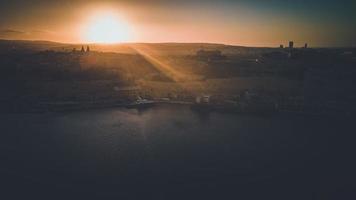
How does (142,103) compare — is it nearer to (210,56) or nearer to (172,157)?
(172,157)

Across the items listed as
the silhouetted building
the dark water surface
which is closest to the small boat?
the dark water surface

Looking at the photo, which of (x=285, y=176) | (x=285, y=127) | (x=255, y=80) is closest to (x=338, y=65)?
(x=255, y=80)

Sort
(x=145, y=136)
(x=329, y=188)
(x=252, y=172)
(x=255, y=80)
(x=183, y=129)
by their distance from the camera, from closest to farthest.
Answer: (x=329, y=188)
(x=252, y=172)
(x=145, y=136)
(x=183, y=129)
(x=255, y=80)

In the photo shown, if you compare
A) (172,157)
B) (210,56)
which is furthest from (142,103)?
(210,56)

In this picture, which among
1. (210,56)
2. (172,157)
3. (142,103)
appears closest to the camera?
(172,157)

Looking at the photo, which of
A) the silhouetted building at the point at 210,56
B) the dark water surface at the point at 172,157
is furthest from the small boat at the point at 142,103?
the silhouetted building at the point at 210,56

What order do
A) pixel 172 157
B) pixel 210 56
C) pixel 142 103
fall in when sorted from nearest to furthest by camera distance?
pixel 172 157 < pixel 142 103 < pixel 210 56

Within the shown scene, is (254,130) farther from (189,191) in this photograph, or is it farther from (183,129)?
(189,191)

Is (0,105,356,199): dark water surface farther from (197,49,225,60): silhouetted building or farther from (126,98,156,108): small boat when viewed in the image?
(197,49,225,60): silhouetted building

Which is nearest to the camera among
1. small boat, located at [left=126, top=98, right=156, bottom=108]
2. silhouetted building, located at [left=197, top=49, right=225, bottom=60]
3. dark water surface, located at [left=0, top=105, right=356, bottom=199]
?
dark water surface, located at [left=0, top=105, right=356, bottom=199]
